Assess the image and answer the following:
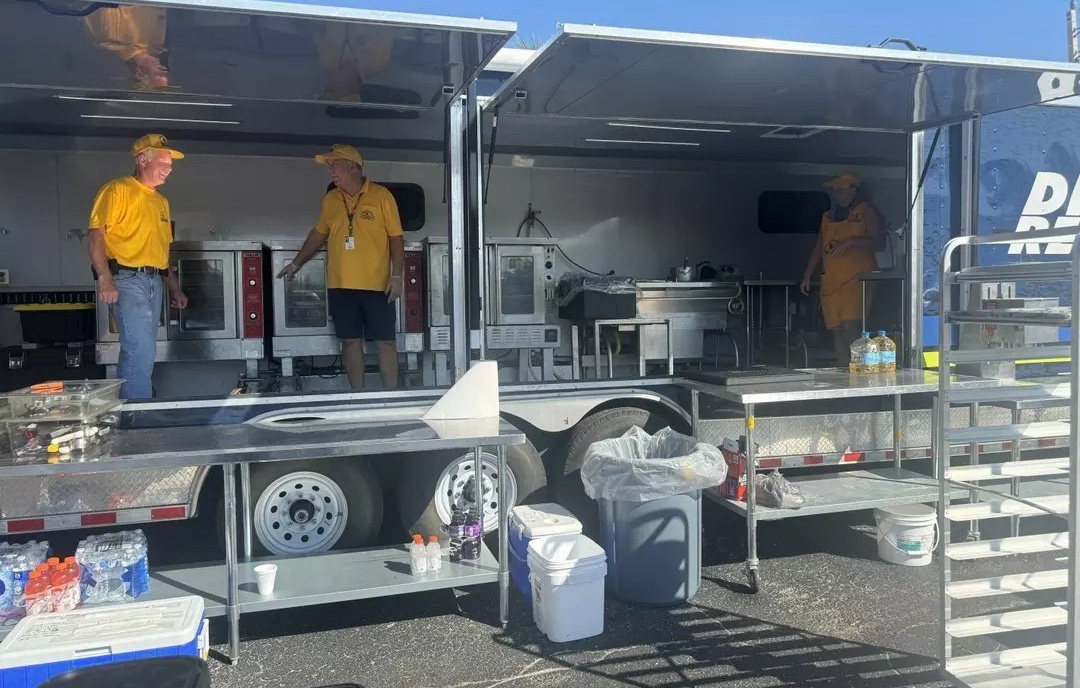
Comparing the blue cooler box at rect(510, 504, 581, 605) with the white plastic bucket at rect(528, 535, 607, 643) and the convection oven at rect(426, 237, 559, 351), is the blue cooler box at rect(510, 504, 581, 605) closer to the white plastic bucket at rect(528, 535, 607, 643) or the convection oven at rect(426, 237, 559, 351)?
the white plastic bucket at rect(528, 535, 607, 643)

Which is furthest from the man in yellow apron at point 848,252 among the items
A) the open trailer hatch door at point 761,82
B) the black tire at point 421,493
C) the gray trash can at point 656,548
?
the black tire at point 421,493

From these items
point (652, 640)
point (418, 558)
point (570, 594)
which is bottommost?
point (652, 640)

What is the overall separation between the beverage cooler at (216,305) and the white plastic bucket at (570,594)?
13.2 ft

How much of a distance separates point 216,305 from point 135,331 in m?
1.85

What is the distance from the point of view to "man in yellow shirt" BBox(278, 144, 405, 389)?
5.16 metres

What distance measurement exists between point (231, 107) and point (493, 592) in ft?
11.3

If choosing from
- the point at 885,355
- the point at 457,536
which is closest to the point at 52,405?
the point at 457,536

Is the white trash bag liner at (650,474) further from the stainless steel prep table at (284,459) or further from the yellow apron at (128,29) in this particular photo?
the yellow apron at (128,29)

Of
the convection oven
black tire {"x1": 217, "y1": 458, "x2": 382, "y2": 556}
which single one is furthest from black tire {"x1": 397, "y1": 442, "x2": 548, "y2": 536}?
the convection oven

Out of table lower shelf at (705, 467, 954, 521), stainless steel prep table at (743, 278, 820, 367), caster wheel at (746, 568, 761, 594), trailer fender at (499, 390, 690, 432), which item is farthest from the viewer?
stainless steel prep table at (743, 278, 820, 367)

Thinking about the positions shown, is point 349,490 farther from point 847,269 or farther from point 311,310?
point 847,269

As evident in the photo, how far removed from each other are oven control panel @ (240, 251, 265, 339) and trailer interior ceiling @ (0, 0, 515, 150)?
3.83ft

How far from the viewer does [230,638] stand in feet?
9.84

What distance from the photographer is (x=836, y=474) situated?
4309mm
